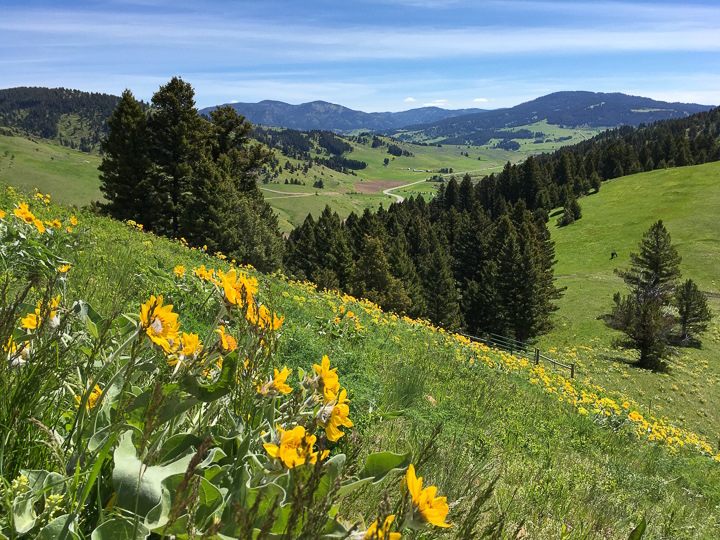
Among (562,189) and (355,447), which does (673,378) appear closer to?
(355,447)

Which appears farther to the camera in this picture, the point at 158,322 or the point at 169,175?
the point at 169,175

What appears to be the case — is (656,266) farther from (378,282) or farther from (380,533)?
(380,533)

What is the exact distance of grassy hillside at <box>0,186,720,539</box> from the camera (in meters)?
2.46

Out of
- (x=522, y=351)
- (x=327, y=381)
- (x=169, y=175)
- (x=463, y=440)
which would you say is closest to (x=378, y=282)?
(x=522, y=351)

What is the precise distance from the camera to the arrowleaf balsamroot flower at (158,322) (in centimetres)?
122

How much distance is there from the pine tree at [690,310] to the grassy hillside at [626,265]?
1.39 metres

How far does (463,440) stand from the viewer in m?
3.52

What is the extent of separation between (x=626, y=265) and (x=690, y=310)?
17349 mm

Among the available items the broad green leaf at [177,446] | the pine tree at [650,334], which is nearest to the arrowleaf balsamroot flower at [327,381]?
the broad green leaf at [177,446]

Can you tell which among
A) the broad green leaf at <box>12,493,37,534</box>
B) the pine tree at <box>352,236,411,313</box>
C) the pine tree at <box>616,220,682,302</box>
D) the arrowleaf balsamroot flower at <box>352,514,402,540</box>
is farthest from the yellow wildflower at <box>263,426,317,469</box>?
the pine tree at <box>616,220,682,302</box>

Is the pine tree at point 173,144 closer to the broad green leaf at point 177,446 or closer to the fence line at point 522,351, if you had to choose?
the fence line at point 522,351

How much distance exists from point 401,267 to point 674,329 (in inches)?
835

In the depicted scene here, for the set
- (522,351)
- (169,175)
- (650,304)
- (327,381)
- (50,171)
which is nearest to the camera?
(327,381)

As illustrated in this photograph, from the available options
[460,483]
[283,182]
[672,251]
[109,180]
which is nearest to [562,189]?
[672,251]
